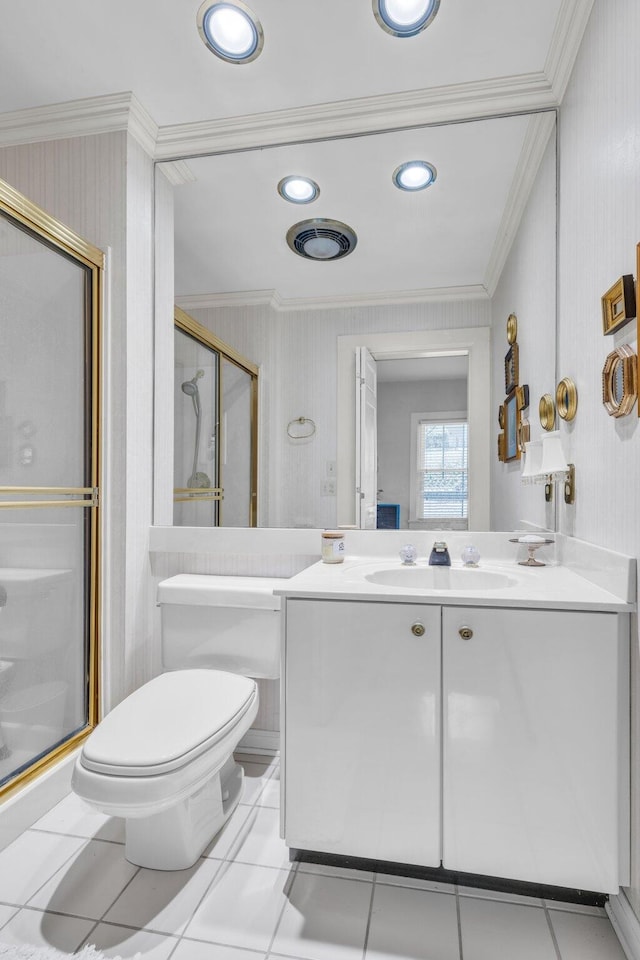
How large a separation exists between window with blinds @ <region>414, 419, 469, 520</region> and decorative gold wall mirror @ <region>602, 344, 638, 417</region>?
589mm

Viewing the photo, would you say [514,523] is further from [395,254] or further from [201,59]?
[201,59]

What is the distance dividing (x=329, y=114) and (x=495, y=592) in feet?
5.51

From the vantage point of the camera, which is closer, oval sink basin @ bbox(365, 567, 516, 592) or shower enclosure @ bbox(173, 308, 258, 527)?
oval sink basin @ bbox(365, 567, 516, 592)

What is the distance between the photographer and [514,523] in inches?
72.8

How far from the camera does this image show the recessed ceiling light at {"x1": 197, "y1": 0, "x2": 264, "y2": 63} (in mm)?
1519

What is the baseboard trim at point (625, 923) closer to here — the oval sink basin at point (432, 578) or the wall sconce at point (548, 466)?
the oval sink basin at point (432, 578)

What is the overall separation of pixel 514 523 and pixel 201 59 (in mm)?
1787

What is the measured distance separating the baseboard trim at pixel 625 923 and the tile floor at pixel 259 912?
2 centimetres

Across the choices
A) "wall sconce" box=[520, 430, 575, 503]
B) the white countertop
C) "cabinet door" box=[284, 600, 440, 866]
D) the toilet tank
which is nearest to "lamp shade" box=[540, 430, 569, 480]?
"wall sconce" box=[520, 430, 575, 503]

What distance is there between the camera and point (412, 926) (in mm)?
1250

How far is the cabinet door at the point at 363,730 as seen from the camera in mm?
1273

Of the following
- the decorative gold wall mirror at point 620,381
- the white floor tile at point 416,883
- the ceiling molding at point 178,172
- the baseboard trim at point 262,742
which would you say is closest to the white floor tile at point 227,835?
the baseboard trim at point 262,742

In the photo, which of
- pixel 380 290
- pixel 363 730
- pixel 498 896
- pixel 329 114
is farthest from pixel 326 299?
pixel 498 896

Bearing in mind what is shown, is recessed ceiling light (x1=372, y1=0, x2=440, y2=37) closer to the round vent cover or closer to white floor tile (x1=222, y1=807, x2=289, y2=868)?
the round vent cover
